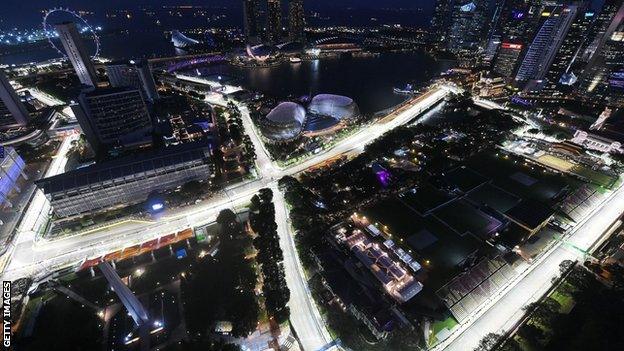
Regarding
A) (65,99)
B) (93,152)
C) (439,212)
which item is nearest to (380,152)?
(439,212)

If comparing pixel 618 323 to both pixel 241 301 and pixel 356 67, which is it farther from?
pixel 356 67

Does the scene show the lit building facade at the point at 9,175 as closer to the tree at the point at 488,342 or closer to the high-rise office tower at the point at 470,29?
the tree at the point at 488,342

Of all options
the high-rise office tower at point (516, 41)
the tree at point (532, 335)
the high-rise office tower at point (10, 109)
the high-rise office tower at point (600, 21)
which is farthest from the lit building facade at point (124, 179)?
the high-rise office tower at point (600, 21)

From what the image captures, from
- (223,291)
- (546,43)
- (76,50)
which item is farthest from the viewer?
(546,43)

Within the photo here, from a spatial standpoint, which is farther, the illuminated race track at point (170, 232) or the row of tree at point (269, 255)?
the illuminated race track at point (170, 232)

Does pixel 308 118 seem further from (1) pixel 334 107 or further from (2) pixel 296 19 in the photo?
(2) pixel 296 19

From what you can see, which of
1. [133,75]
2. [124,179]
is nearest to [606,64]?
[124,179]

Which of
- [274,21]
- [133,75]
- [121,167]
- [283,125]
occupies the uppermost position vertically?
[274,21]
